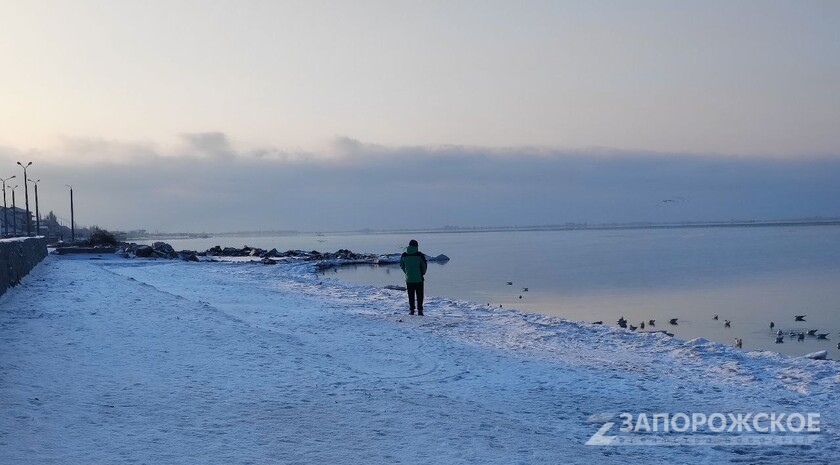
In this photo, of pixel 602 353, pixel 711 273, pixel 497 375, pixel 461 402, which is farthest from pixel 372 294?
pixel 711 273

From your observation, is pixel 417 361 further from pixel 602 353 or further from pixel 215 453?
pixel 215 453

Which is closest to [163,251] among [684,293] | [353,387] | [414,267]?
[684,293]

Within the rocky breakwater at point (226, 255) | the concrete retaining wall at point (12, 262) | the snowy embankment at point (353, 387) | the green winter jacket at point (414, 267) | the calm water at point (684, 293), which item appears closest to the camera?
the snowy embankment at point (353, 387)

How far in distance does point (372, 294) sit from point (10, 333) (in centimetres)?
1259

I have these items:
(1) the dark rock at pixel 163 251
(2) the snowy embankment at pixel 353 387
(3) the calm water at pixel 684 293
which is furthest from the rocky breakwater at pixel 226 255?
(2) the snowy embankment at pixel 353 387

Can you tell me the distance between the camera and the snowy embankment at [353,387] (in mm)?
6355

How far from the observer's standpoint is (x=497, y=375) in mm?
9930

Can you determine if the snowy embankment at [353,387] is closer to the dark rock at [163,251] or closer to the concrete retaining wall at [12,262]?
the concrete retaining wall at [12,262]

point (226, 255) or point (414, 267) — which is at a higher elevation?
point (414, 267)

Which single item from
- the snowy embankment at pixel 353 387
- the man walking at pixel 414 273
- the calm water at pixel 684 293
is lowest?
Result: the calm water at pixel 684 293

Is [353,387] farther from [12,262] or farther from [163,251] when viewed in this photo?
[163,251]

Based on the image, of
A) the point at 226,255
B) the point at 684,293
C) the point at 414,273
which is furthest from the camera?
the point at 226,255

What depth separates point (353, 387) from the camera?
8766mm

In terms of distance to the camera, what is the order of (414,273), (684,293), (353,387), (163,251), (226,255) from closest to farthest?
(353,387) → (414,273) → (684,293) → (163,251) → (226,255)
